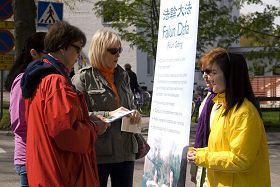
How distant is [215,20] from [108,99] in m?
14.0

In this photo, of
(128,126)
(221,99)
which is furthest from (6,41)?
(221,99)

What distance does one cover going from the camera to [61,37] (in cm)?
364

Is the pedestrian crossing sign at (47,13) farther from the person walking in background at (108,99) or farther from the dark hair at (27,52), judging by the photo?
the person walking in background at (108,99)

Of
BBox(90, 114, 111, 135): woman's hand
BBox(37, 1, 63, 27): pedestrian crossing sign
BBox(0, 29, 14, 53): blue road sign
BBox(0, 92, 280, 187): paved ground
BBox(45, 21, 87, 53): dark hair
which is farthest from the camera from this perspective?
BBox(0, 29, 14, 53): blue road sign

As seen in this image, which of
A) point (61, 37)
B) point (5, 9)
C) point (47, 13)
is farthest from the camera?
point (5, 9)

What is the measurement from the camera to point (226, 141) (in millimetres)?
3699

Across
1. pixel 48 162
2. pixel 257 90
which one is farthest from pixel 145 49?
pixel 48 162

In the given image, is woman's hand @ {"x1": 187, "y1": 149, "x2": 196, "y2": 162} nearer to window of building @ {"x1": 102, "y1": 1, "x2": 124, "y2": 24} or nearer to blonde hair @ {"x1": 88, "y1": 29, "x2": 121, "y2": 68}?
blonde hair @ {"x1": 88, "y1": 29, "x2": 121, "y2": 68}

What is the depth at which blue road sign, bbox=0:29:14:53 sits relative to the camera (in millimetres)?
14102

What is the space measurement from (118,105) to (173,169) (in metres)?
0.71

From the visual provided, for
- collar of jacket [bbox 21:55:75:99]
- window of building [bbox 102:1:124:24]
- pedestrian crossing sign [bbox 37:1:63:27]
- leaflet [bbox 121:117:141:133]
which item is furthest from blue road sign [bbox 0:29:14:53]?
collar of jacket [bbox 21:55:75:99]

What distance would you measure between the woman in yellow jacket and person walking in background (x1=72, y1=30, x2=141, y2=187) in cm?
83

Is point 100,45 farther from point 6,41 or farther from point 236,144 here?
point 6,41

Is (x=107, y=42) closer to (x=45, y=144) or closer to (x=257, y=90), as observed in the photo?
(x=45, y=144)
